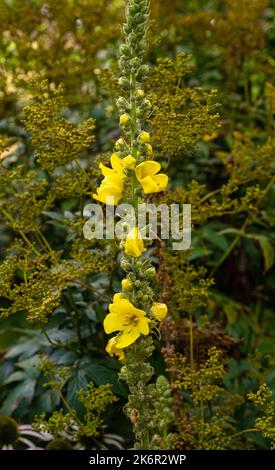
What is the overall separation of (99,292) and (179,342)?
32 cm

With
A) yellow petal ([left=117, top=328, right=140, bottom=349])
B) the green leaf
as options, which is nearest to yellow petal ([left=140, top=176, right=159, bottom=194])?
yellow petal ([left=117, top=328, right=140, bottom=349])

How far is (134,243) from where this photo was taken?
62.8 inches

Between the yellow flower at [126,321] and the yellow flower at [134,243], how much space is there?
4.7 inches

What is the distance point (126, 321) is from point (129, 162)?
385 millimetres

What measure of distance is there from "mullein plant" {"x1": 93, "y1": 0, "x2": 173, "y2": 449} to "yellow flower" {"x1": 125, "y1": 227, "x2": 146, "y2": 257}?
1 cm

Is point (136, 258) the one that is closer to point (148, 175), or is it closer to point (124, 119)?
point (148, 175)

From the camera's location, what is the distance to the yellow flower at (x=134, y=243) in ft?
5.24

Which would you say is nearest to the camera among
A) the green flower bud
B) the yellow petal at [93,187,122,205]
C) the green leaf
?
the yellow petal at [93,187,122,205]

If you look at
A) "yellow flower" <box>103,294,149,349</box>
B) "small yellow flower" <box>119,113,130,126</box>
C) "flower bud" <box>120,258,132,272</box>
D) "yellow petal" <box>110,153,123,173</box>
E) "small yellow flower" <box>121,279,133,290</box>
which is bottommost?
"yellow flower" <box>103,294,149,349</box>

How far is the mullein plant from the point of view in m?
1.66

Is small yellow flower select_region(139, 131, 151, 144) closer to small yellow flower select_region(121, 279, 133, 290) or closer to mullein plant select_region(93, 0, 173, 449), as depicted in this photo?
mullein plant select_region(93, 0, 173, 449)

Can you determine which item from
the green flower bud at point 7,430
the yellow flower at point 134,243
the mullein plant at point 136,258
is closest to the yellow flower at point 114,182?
the mullein plant at point 136,258

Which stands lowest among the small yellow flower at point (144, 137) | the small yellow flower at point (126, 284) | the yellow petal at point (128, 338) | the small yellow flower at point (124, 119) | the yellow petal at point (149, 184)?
the yellow petal at point (128, 338)

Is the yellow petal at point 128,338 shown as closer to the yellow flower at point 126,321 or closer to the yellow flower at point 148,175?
the yellow flower at point 126,321
